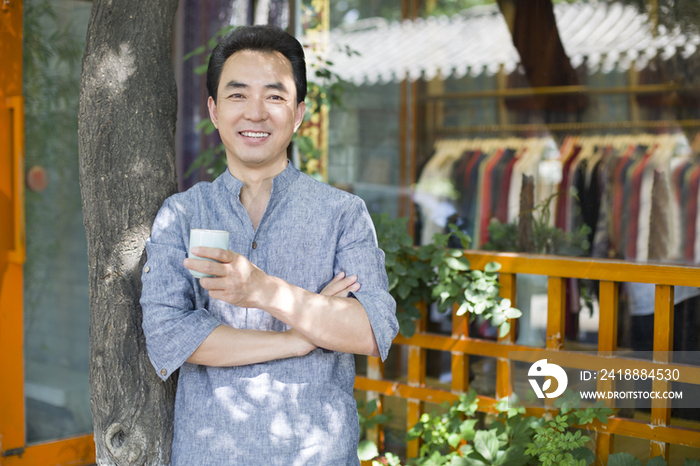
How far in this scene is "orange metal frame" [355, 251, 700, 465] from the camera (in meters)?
2.12

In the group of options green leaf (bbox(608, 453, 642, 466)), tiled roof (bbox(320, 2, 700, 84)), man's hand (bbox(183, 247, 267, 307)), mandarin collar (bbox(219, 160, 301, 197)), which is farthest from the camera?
tiled roof (bbox(320, 2, 700, 84))

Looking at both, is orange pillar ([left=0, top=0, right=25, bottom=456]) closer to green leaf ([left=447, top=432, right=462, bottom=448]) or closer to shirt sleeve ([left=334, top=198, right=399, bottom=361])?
shirt sleeve ([left=334, top=198, right=399, bottom=361])

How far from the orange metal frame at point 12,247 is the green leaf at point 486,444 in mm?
1734

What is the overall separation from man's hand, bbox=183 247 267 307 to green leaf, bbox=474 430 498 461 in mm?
1340

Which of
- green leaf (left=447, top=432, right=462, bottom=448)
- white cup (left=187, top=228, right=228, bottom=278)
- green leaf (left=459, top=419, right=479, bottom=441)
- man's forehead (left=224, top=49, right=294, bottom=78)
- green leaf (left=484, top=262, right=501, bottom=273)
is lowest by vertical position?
green leaf (left=447, top=432, right=462, bottom=448)

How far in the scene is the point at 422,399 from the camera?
8.51 ft

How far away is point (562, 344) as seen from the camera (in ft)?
7.64

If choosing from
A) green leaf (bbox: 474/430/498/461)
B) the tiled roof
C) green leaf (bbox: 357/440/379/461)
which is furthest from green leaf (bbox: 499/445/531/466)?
the tiled roof

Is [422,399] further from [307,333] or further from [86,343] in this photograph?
[86,343]

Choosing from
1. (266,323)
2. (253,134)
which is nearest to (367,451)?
(266,323)

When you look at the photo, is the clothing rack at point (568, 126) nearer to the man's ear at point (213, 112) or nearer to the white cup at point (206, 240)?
the man's ear at point (213, 112)

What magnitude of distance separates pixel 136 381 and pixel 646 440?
176 cm

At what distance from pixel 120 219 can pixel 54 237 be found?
149cm

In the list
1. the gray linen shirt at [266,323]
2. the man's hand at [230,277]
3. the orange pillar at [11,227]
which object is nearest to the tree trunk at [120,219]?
the gray linen shirt at [266,323]
